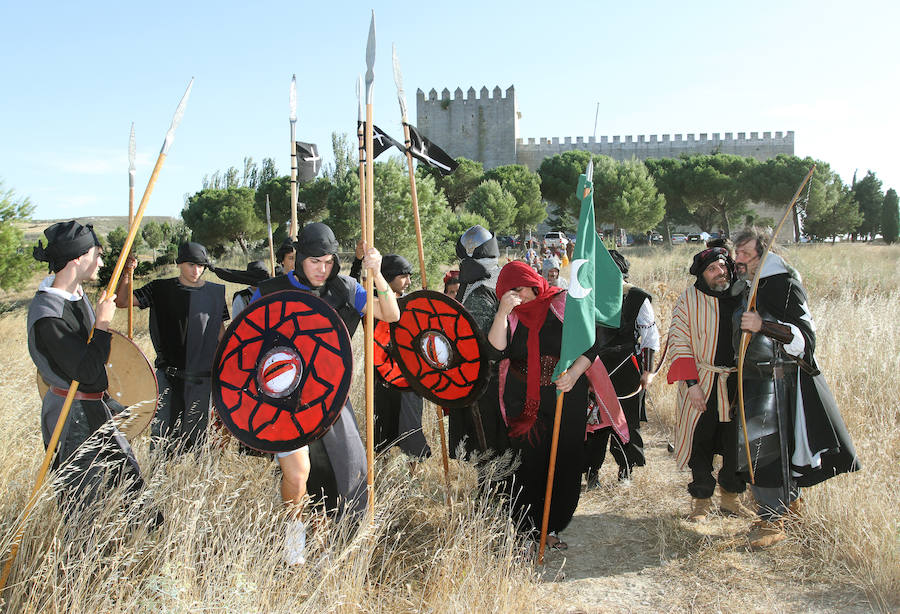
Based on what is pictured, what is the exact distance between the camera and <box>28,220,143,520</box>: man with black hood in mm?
2547

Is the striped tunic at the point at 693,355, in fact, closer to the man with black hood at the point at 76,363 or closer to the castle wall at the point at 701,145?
the man with black hood at the point at 76,363

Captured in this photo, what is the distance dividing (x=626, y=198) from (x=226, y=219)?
2084 centimetres

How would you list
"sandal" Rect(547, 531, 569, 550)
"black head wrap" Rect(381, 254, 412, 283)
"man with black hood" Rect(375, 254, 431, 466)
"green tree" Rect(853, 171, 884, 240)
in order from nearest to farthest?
1. "sandal" Rect(547, 531, 569, 550)
2. "man with black hood" Rect(375, 254, 431, 466)
3. "black head wrap" Rect(381, 254, 412, 283)
4. "green tree" Rect(853, 171, 884, 240)

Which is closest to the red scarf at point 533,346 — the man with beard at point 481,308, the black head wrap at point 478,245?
the man with beard at point 481,308

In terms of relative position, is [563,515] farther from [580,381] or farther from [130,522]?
[130,522]

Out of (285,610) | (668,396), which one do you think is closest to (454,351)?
(285,610)

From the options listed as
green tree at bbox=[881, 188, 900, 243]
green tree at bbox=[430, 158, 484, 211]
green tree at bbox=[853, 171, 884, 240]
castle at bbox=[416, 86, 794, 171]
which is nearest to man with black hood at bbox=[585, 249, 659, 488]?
green tree at bbox=[881, 188, 900, 243]

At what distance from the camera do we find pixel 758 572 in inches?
135

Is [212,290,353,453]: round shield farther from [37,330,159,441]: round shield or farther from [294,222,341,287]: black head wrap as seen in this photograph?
[37,330,159,441]: round shield

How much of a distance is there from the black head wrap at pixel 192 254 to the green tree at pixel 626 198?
114 ft

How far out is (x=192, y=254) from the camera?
439 cm

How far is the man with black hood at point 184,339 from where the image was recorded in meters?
4.17

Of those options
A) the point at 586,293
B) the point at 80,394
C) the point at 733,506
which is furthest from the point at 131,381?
the point at 733,506

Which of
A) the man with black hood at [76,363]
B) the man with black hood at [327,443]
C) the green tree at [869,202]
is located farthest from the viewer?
the green tree at [869,202]
